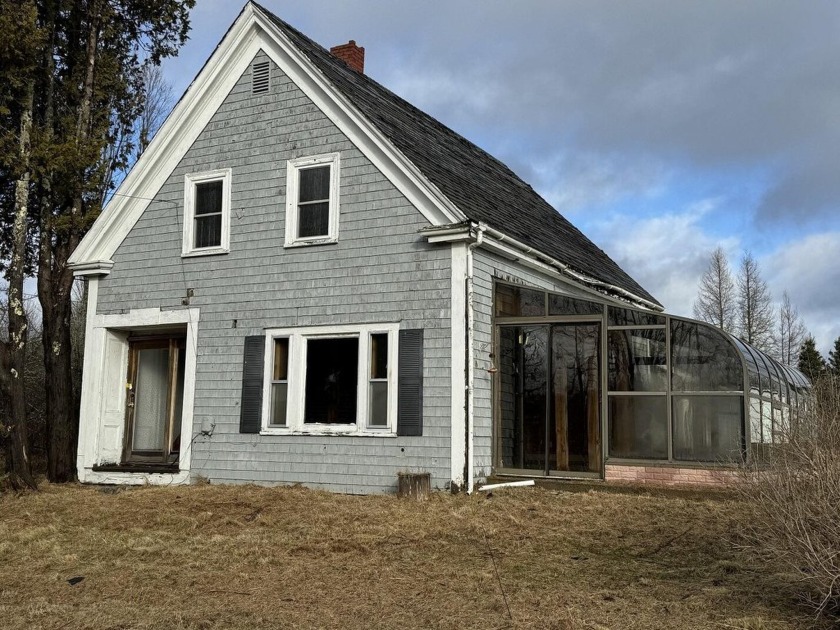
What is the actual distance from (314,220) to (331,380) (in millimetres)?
2626

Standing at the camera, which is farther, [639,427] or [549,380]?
[549,380]

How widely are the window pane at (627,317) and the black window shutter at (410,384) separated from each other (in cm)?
292

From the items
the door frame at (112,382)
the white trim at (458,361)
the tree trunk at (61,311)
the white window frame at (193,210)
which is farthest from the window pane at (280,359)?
the tree trunk at (61,311)

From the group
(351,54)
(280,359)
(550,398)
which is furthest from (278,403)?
(351,54)

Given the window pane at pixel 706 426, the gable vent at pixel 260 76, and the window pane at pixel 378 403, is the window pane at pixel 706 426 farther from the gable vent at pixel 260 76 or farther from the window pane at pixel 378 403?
the gable vent at pixel 260 76

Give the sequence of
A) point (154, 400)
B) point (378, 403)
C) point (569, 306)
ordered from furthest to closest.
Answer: point (154, 400) < point (569, 306) < point (378, 403)

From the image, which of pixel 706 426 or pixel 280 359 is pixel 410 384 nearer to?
pixel 280 359

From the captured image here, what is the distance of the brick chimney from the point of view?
1905cm

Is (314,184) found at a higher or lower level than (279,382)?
higher

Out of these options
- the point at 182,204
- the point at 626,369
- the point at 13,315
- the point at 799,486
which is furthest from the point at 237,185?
the point at 799,486

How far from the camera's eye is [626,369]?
12836mm

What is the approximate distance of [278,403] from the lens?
13.9 m

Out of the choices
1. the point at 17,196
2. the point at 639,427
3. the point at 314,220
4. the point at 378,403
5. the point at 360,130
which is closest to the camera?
the point at 639,427

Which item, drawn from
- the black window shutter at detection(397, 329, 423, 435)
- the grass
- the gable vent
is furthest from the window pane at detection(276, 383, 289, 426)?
the gable vent
